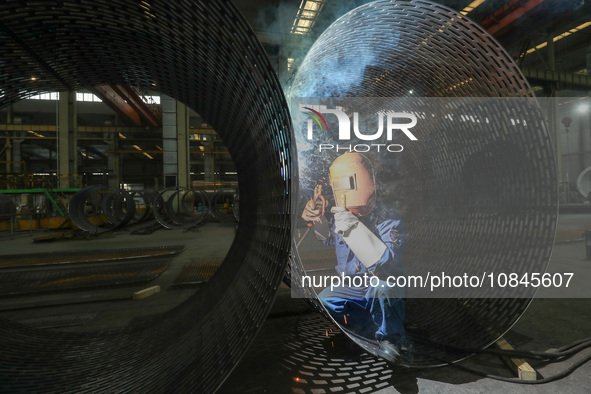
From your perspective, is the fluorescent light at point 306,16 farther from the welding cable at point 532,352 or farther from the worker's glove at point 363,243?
the welding cable at point 532,352

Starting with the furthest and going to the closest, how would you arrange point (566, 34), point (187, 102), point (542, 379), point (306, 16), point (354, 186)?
point (566, 34) < point (306, 16) < point (354, 186) < point (187, 102) < point (542, 379)

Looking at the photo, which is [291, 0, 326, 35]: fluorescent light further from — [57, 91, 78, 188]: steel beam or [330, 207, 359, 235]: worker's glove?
[57, 91, 78, 188]: steel beam

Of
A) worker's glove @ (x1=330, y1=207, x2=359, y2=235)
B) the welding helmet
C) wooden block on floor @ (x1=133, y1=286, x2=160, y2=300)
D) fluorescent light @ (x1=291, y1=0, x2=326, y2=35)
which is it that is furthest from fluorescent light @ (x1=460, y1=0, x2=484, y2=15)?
wooden block on floor @ (x1=133, y1=286, x2=160, y2=300)

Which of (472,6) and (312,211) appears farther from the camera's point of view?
(472,6)

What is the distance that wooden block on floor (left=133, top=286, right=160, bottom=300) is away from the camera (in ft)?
11.0

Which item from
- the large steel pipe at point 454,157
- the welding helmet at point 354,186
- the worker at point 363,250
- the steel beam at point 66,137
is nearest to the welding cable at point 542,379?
the large steel pipe at point 454,157

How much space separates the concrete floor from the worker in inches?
7.2

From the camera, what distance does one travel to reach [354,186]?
3.62 metres

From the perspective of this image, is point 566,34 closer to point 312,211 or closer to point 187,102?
point 312,211

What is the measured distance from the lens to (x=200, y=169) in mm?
29891

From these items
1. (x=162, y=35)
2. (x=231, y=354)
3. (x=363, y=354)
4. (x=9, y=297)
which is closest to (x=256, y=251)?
(x=231, y=354)

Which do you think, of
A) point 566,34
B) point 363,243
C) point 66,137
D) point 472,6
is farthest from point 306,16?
point 566,34

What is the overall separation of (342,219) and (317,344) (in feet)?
4.69

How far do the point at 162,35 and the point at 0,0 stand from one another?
0.74 m
